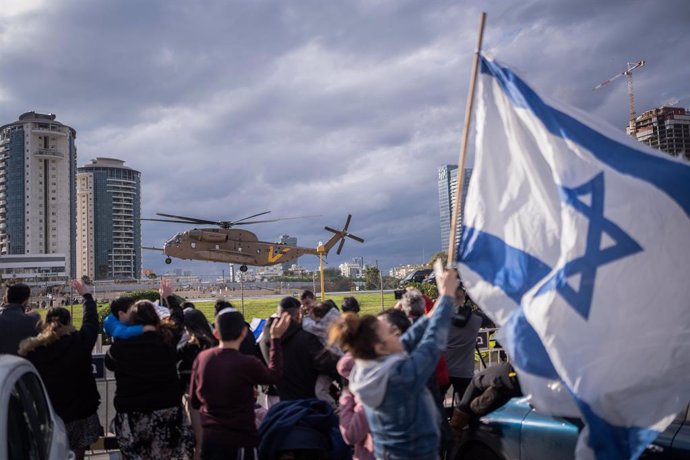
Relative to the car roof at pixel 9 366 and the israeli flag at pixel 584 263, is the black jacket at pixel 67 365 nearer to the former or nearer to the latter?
the car roof at pixel 9 366

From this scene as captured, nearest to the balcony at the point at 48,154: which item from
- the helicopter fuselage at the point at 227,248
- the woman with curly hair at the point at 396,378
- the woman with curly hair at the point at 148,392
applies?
the helicopter fuselage at the point at 227,248

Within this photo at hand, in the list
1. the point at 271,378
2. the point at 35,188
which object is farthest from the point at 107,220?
the point at 271,378

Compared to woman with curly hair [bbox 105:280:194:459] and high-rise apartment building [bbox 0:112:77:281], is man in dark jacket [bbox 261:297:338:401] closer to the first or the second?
woman with curly hair [bbox 105:280:194:459]

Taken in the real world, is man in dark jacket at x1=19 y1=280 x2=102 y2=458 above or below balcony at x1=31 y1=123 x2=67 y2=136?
below

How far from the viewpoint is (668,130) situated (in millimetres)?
93938

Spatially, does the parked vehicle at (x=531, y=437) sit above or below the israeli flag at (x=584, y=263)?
below

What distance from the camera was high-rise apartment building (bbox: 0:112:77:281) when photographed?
Answer: 129 meters

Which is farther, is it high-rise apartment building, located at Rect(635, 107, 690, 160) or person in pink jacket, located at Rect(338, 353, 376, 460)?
high-rise apartment building, located at Rect(635, 107, 690, 160)

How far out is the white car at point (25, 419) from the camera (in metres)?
3.16

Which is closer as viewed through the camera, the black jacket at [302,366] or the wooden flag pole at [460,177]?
the wooden flag pole at [460,177]

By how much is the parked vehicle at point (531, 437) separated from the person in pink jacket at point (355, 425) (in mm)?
1366

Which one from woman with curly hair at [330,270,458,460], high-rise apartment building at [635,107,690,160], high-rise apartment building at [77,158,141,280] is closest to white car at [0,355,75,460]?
woman with curly hair at [330,270,458,460]

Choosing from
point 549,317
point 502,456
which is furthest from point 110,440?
point 549,317

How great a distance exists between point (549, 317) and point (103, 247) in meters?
177
